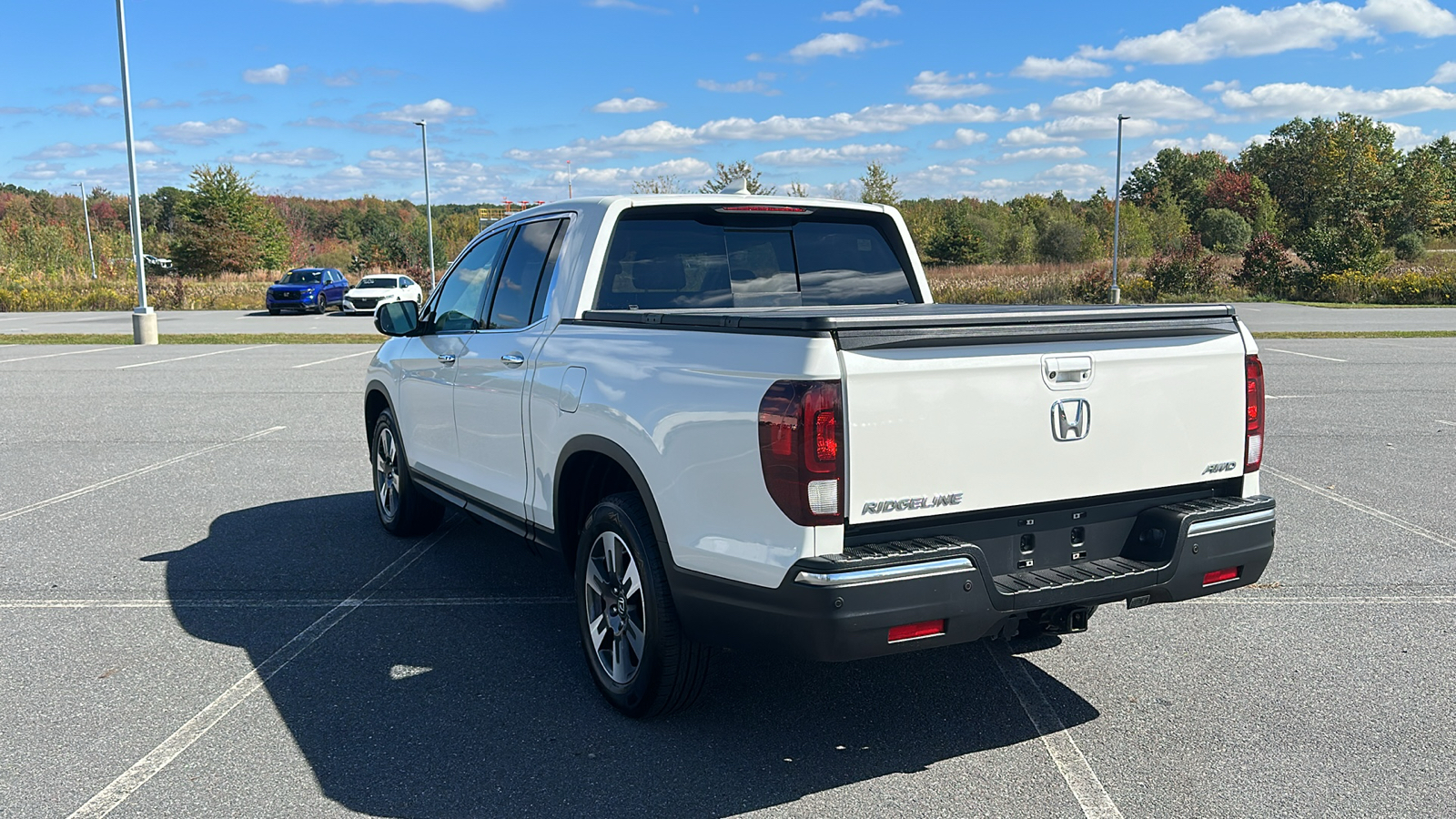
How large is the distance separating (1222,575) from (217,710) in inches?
146

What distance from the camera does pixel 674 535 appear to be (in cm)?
355

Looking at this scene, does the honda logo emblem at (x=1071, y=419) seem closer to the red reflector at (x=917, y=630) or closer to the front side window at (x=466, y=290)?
the red reflector at (x=917, y=630)

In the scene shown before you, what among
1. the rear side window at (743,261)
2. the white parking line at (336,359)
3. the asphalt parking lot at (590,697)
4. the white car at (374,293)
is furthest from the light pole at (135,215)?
the rear side window at (743,261)

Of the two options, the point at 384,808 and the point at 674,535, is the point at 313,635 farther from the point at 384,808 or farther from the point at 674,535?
the point at 674,535

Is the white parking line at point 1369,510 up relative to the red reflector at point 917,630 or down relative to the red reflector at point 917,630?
down

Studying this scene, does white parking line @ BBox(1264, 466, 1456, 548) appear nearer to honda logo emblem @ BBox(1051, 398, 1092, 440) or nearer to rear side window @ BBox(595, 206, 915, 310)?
rear side window @ BBox(595, 206, 915, 310)

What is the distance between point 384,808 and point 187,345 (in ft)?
74.9

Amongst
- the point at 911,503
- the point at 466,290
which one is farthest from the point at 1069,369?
the point at 466,290

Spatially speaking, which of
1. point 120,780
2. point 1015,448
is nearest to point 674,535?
point 1015,448

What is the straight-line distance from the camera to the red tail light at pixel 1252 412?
3881 millimetres

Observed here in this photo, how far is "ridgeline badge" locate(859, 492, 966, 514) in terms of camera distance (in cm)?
317

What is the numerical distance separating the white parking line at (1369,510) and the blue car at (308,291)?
34715mm

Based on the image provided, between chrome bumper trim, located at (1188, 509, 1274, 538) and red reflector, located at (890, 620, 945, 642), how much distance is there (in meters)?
1.02

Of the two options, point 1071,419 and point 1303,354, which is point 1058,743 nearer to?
point 1071,419
